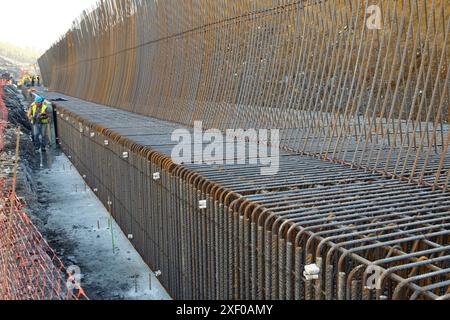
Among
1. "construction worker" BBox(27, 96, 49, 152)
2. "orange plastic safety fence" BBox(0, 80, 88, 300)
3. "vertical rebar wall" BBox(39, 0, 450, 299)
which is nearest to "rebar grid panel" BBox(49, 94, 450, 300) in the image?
"vertical rebar wall" BBox(39, 0, 450, 299)

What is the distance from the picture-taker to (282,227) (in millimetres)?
3531

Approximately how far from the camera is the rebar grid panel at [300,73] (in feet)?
19.1

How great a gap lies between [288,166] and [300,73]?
2.41 m

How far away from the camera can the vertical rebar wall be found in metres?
3.26

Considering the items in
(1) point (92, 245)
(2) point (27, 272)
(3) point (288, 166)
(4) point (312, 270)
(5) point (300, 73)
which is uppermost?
(5) point (300, 73)

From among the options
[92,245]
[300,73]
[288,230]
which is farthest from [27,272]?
[300,73]

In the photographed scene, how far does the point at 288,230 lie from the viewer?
→ 3480 millimetres

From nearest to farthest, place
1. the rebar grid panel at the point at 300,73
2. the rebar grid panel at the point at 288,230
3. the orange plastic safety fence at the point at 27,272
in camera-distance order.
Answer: the rebar grid panel at the point at 288,230
the orange plastic safety fence at the point at 27,272
the rebar grid panel at the point at 300,73

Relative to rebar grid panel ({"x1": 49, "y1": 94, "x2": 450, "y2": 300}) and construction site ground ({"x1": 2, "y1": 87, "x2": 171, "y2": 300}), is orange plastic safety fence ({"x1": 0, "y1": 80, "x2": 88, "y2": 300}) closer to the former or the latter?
construction site ground ({"x1": 2, "y1": 87, "x2": 171, "y2": 300})

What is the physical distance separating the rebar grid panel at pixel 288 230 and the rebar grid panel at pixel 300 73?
98 cm

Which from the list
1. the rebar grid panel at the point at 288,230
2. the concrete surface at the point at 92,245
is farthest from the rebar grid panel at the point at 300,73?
the concrete surface at the point at 92,245

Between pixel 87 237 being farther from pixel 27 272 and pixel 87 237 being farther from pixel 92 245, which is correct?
pixel 27 272

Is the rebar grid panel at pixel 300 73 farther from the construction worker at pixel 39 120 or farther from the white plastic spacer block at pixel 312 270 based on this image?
the construction worker at pixel 39 120

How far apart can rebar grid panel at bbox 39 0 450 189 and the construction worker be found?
8.52 feet
